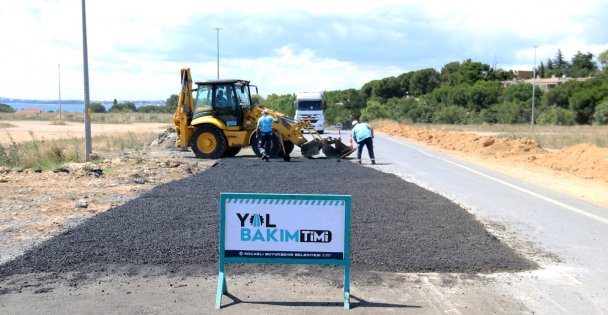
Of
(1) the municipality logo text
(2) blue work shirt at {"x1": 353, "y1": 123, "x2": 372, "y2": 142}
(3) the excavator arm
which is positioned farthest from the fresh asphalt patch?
(3) the excavator arm

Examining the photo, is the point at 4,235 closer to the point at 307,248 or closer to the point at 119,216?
the point at 119,216

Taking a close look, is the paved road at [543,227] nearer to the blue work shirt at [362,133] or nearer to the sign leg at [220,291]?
the blue work shirt at [362,133]

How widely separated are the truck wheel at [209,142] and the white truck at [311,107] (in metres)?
21.3

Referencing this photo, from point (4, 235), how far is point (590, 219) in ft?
30.8

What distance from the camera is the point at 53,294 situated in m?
6.22

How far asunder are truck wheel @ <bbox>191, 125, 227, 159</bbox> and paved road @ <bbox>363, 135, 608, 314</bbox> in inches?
239

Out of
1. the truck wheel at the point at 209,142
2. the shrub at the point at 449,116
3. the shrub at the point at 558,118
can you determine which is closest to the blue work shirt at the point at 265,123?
the truck wheel at the point at 209,142

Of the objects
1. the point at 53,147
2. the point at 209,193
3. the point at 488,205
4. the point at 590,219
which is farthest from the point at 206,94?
the point at 590,219

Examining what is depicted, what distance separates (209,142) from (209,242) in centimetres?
1477

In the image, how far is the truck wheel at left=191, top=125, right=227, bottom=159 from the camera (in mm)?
22562

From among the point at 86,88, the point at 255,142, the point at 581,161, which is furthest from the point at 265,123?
the point at 581,161

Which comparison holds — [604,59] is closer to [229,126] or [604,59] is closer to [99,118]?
[99,118]

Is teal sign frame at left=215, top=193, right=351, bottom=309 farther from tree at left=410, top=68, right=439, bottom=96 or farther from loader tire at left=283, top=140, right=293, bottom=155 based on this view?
tree at left=410, top=68, right=439, bottom=96

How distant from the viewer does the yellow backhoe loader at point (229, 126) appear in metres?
22.3
